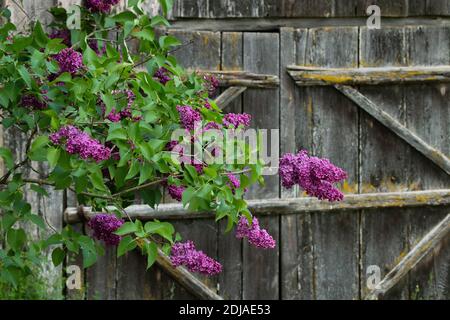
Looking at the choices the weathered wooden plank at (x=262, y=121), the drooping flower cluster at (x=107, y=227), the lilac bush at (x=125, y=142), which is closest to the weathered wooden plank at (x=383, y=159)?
the weathered wooden plank at (x=262, y=121)

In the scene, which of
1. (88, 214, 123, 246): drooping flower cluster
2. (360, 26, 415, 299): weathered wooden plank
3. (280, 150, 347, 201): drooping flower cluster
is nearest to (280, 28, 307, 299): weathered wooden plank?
(360, 26, 415, 299): weathered wooden plank

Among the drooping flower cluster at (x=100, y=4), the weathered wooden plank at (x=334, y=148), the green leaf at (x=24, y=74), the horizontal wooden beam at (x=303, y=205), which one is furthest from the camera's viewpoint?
the weathered wooden plank at (x=334, y=148)

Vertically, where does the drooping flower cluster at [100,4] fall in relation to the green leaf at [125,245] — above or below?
above

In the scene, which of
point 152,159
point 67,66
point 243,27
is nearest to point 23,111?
point 67,66

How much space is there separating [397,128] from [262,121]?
2.58ft

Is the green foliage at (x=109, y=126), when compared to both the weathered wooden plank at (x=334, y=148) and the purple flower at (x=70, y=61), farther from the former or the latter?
the weathered wooden plank at (x=334, y=148)

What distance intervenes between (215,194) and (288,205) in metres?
2.33

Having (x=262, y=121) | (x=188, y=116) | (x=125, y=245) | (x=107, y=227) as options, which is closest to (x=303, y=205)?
(x=262, y=121)

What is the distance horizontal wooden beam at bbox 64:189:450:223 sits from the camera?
16.8ft

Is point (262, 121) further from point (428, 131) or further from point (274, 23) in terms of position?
point (428, 131)

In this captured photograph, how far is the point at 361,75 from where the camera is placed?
5.34 m

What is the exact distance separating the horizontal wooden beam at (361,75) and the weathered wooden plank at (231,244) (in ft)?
1.03

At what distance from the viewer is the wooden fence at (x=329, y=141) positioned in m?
5.24
